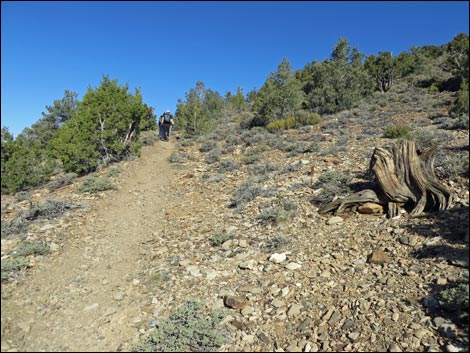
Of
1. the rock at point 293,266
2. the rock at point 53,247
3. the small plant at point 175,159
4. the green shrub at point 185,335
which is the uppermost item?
the small plant at point 175,159

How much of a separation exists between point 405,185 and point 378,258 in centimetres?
252

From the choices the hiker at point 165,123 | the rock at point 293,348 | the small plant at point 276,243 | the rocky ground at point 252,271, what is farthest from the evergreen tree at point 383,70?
the rock at point 293,348

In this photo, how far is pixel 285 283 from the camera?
18.3ft

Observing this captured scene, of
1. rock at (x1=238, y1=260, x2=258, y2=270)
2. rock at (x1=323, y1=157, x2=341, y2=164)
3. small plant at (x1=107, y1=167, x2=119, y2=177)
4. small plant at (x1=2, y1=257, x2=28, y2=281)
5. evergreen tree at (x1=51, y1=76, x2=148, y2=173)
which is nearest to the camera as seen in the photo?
small plant at (x1=2, y1=257, x2=28, y2=281)

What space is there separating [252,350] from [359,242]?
11.0ft

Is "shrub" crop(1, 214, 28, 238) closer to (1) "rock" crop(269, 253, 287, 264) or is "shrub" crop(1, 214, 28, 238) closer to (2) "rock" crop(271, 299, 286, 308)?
(1) "rock" crop(269, 253, 287, 264)

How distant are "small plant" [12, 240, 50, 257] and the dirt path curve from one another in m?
0.35

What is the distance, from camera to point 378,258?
18.4 feet

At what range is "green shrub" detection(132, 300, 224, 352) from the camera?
4.29 meters

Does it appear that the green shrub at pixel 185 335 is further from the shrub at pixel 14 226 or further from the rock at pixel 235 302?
the shrub at pixel 14 226

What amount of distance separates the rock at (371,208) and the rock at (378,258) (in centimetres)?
178

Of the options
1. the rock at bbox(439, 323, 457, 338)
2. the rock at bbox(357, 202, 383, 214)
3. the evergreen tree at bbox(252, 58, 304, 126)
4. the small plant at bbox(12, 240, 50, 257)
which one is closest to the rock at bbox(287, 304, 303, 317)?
the rock at bbox(439, 323, 457, 338)

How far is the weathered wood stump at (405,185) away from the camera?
→ 677cm

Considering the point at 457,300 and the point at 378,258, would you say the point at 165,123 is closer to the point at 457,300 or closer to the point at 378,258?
the point at 378,258
